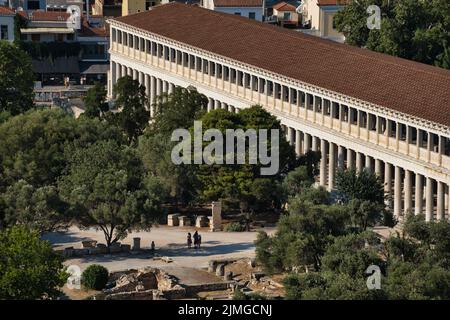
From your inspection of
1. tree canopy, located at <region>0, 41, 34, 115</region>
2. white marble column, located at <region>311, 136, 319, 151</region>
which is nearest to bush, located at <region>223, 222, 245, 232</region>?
white marble column, located at <region>311, 136, 319, 151</region>

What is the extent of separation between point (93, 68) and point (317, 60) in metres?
53.9

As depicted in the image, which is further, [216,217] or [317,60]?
[317,60]

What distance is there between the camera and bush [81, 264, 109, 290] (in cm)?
11312

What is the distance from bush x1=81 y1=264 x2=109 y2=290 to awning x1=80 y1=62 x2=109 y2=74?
8441 cm

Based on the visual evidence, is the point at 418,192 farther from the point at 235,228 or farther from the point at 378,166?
the point at 235,228

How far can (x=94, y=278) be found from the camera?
113188mm

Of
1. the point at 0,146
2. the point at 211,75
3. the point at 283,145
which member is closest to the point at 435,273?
the point at 283,145

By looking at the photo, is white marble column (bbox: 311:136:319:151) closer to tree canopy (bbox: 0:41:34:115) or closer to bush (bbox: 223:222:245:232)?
bush (bbox: 223:222:245:232)

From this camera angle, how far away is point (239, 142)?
439ft

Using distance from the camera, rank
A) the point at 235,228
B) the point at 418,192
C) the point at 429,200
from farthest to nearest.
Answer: the point at 235,228 → the point at 418,192 → the point at 429,200

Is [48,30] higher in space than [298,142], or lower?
higher

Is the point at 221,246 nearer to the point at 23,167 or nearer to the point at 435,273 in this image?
the point at 23,167

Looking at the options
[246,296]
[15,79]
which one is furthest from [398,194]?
[15,79]
